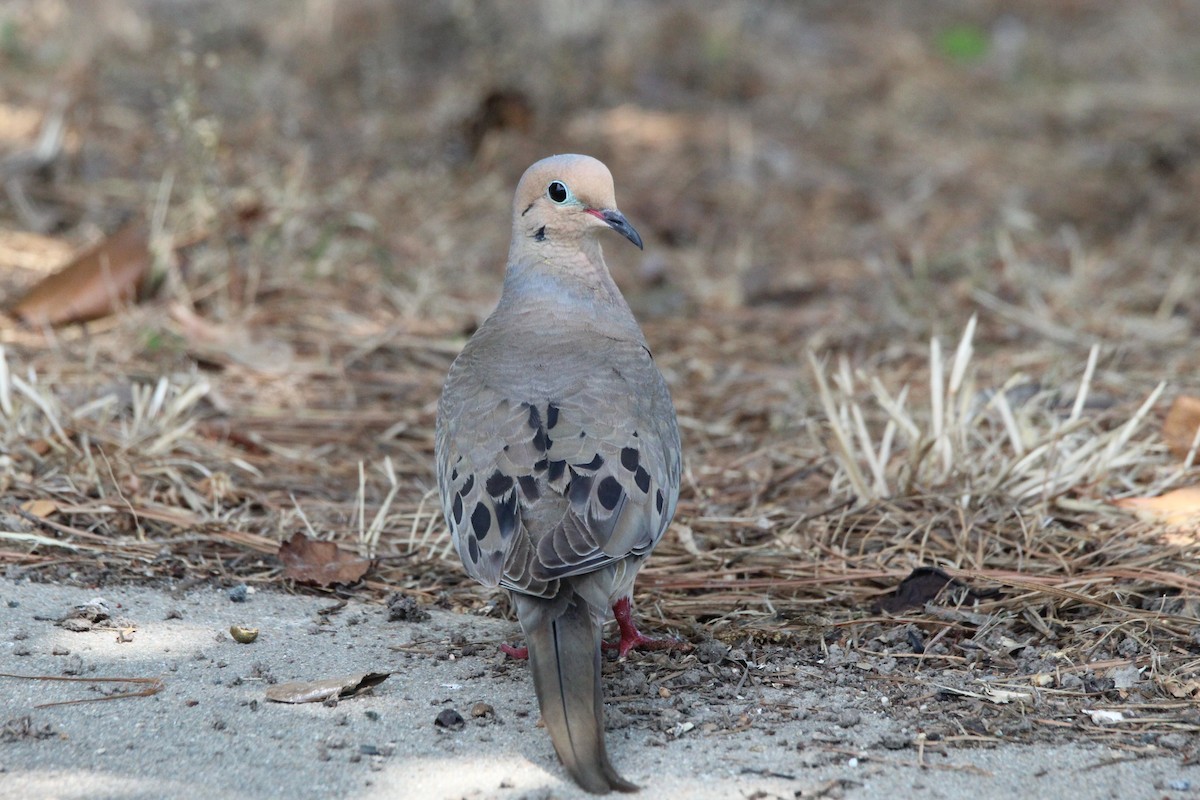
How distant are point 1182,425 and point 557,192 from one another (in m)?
2.02

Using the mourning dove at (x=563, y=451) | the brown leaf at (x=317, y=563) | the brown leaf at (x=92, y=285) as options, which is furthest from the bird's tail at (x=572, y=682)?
the brown leaf at (x=92, y=285)

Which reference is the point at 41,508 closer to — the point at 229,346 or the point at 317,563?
the point at 317,563

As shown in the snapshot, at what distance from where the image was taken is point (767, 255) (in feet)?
23.3

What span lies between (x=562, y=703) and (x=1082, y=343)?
3501 millimetres

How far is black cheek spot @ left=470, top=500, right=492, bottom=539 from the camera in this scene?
3096mm

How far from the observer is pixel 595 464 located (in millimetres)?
3184

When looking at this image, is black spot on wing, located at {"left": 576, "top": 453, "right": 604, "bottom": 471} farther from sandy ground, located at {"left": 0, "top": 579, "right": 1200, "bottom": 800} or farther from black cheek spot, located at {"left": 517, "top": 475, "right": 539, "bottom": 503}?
sandy ground, located at {"left": 0, "top": 579, "right": 1200, "bottom": 800}

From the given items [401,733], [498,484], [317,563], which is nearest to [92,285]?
[317,563]

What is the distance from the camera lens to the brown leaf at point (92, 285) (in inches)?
204

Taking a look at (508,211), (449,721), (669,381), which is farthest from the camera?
(508,211)

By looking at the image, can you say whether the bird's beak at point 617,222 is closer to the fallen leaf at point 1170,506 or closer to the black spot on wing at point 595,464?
the black spot on wing at point 595,464

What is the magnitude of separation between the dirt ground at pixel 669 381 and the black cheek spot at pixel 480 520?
1.17 ft

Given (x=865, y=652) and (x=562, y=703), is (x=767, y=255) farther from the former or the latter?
(x=562, y=703)

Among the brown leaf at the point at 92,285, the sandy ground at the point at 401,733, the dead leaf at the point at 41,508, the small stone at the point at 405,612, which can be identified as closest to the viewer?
the sandy ground at the point at 401,733
